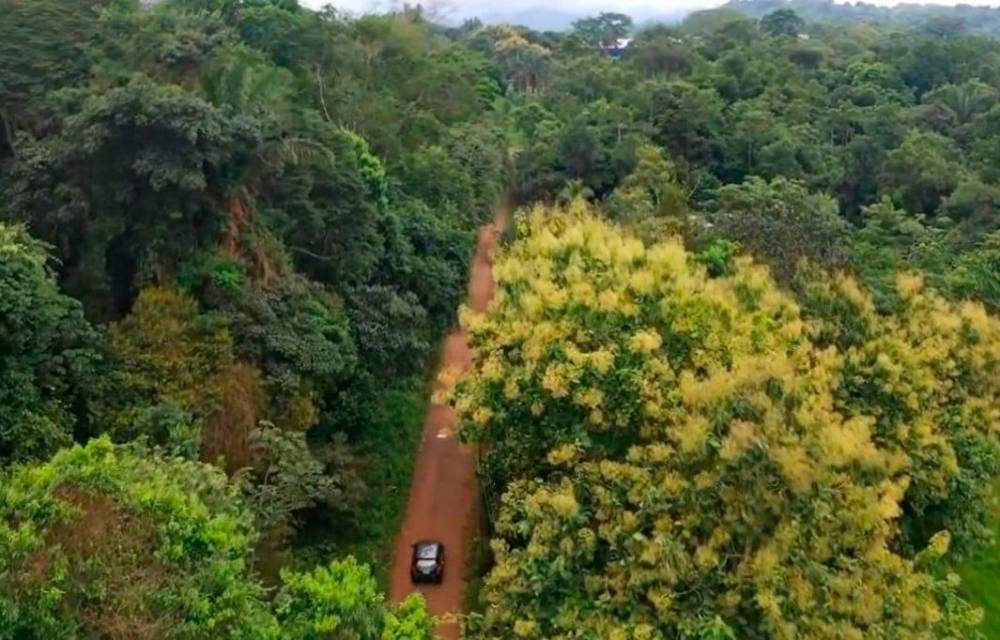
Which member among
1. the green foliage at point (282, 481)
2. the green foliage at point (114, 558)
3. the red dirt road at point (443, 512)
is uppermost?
the green foliage at point (114, 558)

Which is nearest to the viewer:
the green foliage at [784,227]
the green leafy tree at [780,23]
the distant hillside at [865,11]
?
the green foliage at [784,227]

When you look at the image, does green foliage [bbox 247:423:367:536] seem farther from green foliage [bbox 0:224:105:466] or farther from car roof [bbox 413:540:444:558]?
green foliage [bbox 0:224:105:466]

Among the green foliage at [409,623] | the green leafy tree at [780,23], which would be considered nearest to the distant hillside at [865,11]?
the green leafy tree at [780,23]

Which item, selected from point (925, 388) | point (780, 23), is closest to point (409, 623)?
point (925, 388)

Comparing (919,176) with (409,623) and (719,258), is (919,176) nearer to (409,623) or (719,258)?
(719,258)

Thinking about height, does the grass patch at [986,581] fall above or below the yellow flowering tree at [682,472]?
below

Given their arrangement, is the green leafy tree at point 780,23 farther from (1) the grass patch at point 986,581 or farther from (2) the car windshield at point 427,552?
(2) the car windshield at point 427,552

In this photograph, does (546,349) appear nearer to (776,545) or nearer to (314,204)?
(776,545)

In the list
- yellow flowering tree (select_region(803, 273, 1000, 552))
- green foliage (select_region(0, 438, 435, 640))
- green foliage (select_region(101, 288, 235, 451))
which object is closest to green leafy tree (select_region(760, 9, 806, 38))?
yellow flowering tree (select_region(803, 273, 1000, 552))
